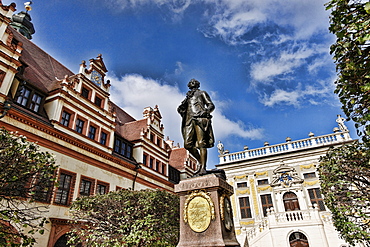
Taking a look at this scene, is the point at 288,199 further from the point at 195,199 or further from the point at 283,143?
the point at 195,199

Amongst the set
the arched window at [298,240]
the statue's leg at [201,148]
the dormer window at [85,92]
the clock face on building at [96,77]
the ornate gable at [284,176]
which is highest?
the clock face on building at [96,77]

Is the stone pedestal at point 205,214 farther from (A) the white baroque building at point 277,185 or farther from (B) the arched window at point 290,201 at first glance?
(B) the arched window at point 290,201

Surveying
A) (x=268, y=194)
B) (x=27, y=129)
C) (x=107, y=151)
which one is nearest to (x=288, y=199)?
(x=268, y=194)

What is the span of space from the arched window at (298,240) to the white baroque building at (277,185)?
0.25ft

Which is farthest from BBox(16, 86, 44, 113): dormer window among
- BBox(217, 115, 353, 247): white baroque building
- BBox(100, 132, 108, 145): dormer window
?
BBox(217, 115, 353, 247): white baroque building

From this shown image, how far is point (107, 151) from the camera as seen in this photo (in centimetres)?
1869

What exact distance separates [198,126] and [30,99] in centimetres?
1306

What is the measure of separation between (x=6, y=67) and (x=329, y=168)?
17434 mm

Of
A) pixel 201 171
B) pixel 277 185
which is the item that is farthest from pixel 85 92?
pixel 277 185

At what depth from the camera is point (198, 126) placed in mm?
6391

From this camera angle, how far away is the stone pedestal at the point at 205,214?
491 centimetres

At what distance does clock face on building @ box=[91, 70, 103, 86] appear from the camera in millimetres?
19727

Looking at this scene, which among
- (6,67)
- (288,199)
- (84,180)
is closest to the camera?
(6,67)

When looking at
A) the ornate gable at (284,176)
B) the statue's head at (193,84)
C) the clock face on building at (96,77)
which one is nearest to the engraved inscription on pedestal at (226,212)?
the statue's head at (193,84)
